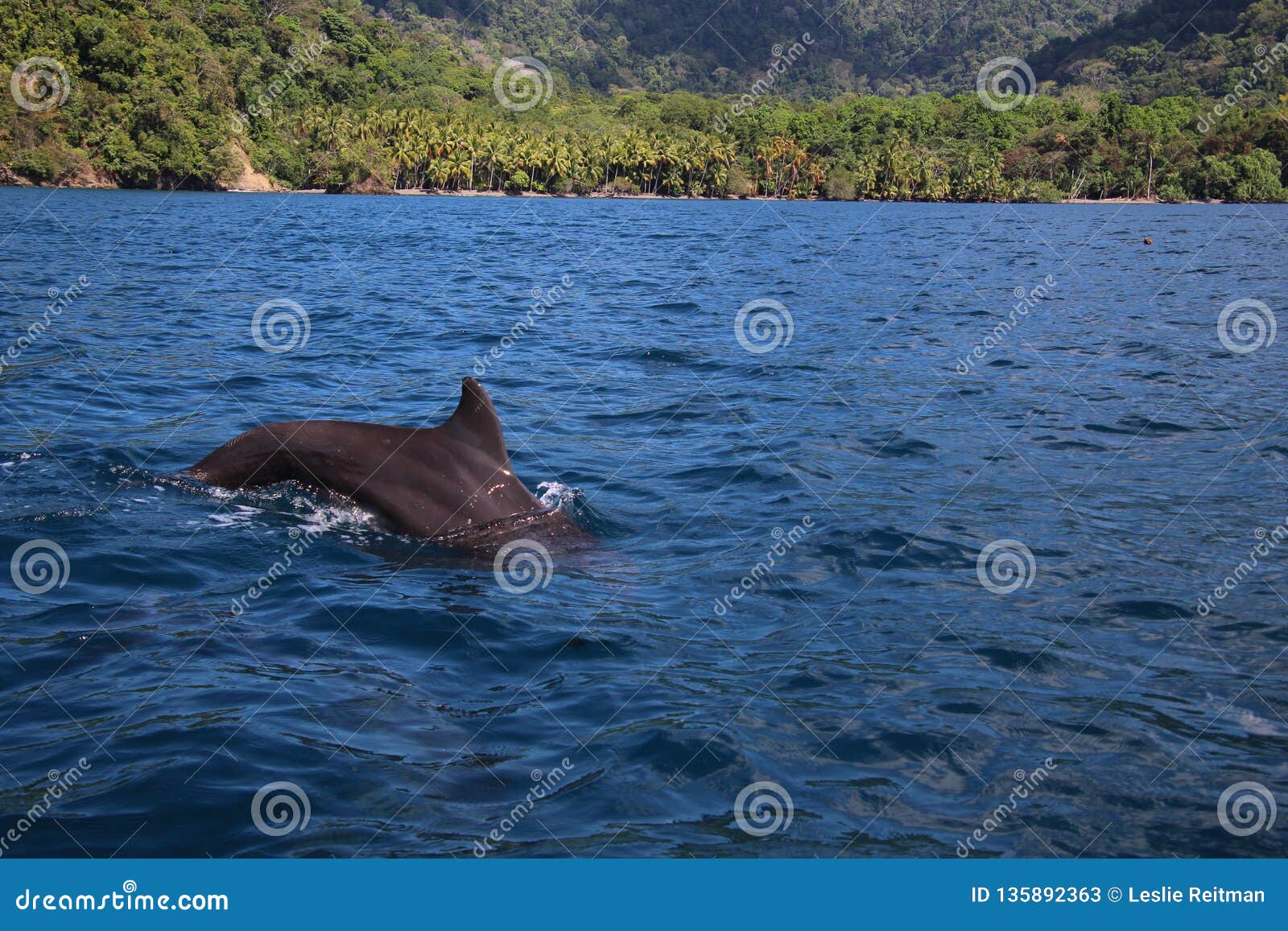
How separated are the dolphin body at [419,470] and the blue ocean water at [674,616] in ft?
0.80

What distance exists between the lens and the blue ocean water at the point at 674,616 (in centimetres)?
570

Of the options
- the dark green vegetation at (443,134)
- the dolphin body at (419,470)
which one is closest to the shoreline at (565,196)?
the dark green vegetation at (443,134)

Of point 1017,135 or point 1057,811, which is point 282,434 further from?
point 1017,135

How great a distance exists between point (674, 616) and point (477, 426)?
7.90 feet

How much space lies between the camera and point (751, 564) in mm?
9867

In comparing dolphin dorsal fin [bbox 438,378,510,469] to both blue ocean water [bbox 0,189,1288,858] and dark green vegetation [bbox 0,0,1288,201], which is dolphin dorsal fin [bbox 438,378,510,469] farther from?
dark green vegetation [bbox 0,0,1288,201]

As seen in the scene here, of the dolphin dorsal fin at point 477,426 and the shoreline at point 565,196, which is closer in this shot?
the dolphin dorsal fin at point 477,426

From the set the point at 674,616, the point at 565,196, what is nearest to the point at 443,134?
the point at 565,196

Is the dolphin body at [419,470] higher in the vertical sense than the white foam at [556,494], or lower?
lower

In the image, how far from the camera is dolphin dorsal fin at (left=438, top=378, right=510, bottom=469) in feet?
30.7

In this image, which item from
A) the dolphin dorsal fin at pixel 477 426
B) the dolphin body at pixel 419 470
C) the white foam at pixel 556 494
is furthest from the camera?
the white foam at pixel 556 494

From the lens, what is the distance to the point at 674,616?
862 cm

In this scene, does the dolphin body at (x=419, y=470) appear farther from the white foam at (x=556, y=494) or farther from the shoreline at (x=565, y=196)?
the shoreline at (x=565, y=196)

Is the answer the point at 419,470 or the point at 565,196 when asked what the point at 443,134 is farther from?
the point at 419,470
